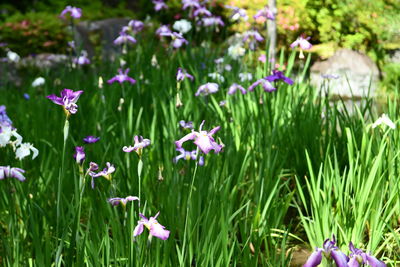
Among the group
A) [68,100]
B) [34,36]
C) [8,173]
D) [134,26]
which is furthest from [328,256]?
[34,36]

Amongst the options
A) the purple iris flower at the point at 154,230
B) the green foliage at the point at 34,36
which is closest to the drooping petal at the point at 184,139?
the purple iris flower at the point at 154,230

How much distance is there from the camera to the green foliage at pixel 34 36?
721 centimetres

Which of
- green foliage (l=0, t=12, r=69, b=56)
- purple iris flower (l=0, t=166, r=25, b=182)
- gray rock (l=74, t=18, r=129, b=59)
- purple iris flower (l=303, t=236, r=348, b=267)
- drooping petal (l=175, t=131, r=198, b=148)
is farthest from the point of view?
gray rock (l=74, t=18, r=129, b=59)

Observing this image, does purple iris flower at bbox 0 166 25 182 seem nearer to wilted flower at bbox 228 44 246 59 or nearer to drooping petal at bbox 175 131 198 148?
Answer: drooping petal at bbox 175 131 198 148

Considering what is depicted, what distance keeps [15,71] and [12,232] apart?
510 centimetres

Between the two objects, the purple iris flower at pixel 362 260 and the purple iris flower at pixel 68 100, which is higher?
the purple iris flower at pixel 68 100

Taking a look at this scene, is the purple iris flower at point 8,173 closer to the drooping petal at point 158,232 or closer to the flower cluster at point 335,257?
the drooping petal at point 158,232

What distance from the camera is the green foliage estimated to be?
7.21m

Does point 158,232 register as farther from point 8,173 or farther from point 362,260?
point 8,173

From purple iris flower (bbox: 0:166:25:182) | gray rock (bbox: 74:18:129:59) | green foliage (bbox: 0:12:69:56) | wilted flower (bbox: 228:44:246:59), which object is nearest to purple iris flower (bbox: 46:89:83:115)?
purple iris flower (bbox: 0:166:25:182)

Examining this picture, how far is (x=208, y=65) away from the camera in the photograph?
394 cm

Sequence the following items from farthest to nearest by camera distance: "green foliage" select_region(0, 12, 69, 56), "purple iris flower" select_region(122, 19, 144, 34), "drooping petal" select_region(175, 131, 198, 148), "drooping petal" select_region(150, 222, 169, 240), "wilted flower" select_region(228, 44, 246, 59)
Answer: "green foliage" select_region(0, 12, 69, 56) < "purple iris flower" select_region(122, 19, 144, 34) < "wilted flower" select_region(228, 44, 246, 59) < "drooping petal" select_region(175, 131, 198, 148) < "drooping petal" select_region(150, 222, 169, 240)

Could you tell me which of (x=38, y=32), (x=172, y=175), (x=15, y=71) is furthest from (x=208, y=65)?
(x=38, y=32)

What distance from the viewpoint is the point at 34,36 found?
7277mm
